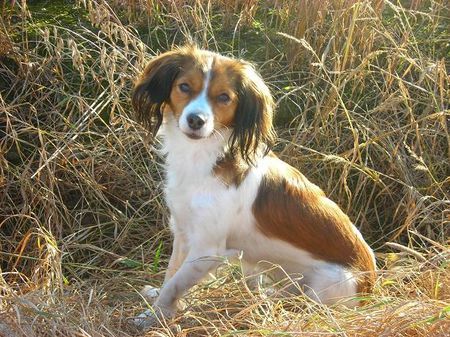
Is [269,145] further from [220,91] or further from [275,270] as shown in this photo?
[275,270]

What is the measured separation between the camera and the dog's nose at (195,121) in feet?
11.3

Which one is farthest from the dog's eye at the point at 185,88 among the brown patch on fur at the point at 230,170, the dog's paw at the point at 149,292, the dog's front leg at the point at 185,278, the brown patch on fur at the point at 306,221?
the dog's paw at the point at 149,292

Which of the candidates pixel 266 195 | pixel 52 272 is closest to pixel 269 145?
pixel 266 195

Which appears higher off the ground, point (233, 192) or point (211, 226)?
point (233, 192)

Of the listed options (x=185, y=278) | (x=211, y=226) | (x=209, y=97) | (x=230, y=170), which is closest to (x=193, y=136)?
(x=209, y=97)

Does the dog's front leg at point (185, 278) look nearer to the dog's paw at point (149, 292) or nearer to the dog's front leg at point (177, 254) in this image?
the dog's front leg at point (177, 254)

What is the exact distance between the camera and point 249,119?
3662 mm

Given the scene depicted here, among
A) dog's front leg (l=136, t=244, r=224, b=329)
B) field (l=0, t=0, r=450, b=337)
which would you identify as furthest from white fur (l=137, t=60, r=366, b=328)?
field (l=0, t=0, r=450, b=337)

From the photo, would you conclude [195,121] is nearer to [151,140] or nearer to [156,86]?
[156,86]

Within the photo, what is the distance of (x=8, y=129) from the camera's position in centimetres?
483

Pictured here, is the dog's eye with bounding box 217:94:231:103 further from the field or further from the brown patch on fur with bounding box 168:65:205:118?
the field

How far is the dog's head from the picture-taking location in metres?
3.56

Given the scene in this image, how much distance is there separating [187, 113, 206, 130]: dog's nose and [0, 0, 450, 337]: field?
2.67 feet

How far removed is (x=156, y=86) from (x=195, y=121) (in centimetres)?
37
